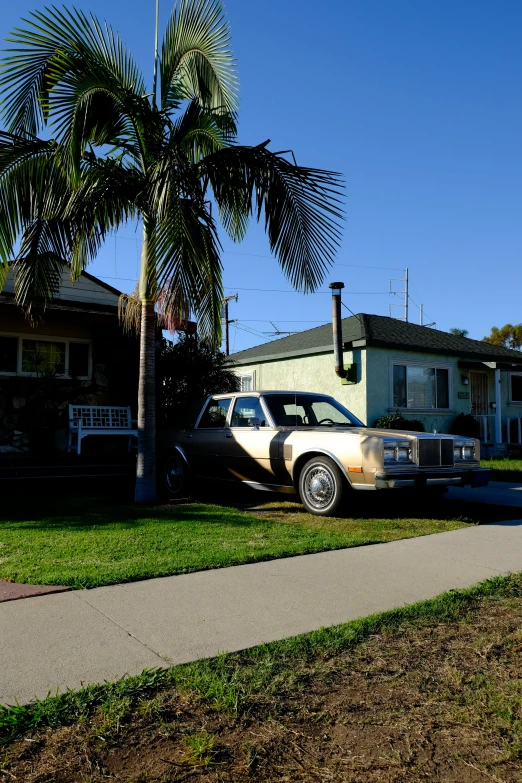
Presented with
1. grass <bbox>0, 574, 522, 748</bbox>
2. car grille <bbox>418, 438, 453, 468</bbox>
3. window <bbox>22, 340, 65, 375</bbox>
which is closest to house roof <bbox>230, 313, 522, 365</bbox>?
window <bbox>22, 340, 65, 375</bbox>

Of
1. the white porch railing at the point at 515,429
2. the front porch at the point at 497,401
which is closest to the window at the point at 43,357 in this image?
the front porch at the point at 497,401

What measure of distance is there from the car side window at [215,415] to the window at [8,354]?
4688mm

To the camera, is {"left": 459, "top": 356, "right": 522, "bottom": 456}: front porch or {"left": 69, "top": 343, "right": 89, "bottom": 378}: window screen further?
{"left": 459, "top": 356, "right": 522, "bottom": 456}: front porch

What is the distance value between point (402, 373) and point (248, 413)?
9261mm

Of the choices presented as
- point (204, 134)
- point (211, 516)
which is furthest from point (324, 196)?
point (211, 516)

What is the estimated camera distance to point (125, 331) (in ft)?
40.9

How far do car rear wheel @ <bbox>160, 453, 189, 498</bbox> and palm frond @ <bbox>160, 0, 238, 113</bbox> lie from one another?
5.46 metres

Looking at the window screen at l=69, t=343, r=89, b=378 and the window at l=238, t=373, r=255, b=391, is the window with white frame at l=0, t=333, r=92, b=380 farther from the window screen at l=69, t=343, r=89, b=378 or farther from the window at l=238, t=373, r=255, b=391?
the window at l=238, t=373, r=255, b=391

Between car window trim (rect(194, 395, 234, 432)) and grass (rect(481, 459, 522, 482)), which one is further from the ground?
car window trim (rect(194, 395, 234, 432))

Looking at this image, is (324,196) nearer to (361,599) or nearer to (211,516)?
(211,516)

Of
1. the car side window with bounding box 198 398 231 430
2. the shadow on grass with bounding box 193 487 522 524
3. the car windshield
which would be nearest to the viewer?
the shadow on grass with bounding box 193 487 522 524

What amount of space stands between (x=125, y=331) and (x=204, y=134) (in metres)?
4.26

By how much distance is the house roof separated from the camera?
701 inches

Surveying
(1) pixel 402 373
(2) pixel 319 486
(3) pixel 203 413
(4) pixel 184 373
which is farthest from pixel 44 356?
→ (1) pixel 402 373
